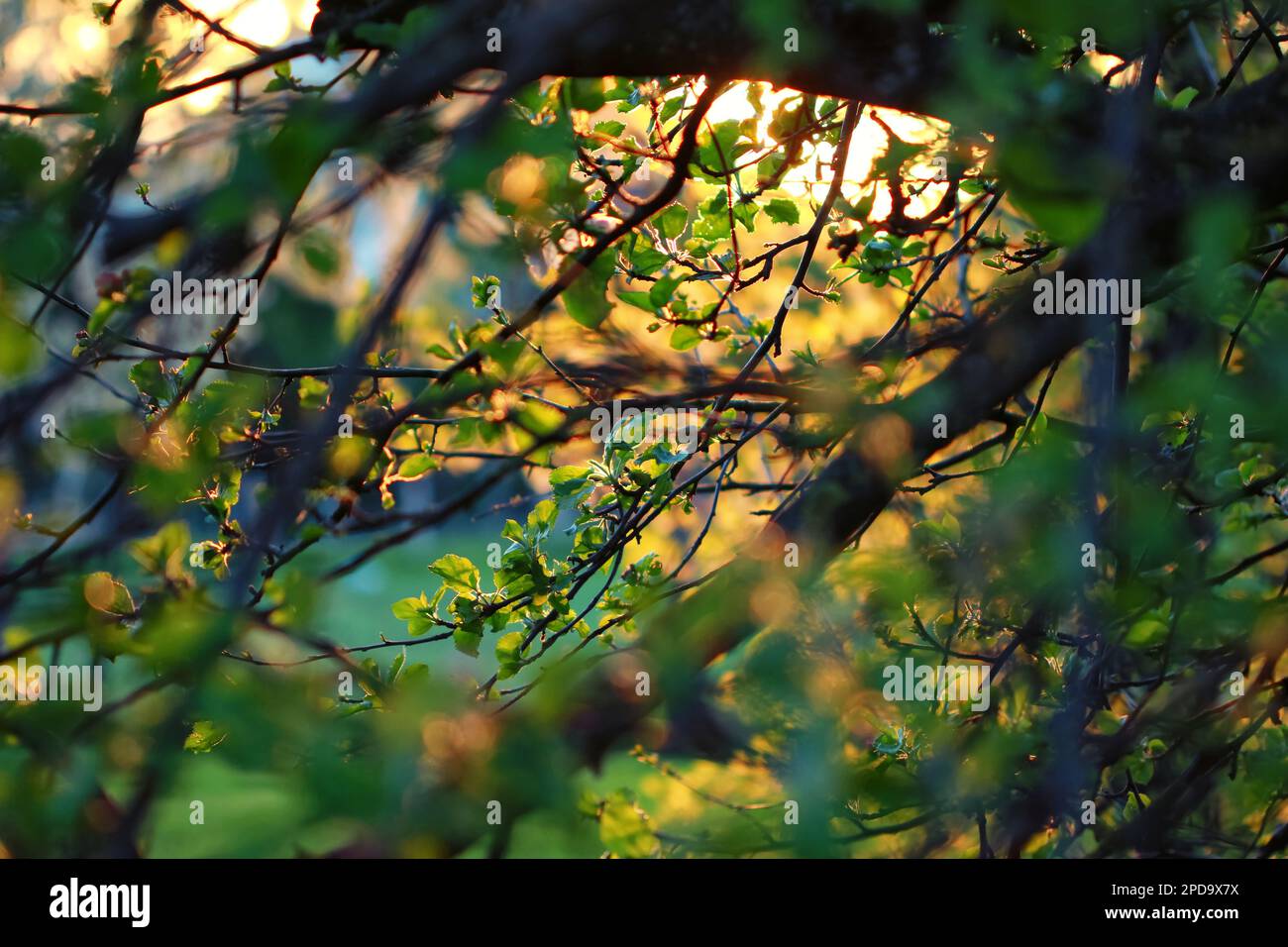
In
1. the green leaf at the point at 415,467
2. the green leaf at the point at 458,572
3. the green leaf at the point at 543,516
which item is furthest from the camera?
the green leaf at the point at 415,467

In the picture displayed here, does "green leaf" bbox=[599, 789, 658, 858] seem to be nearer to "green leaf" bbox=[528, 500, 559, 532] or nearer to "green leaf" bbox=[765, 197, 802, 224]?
"green leaf" bbox=[528, 500, 559, 532]

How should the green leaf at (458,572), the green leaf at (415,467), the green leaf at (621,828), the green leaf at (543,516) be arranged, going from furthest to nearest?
the green leaf at (415,467) < the green leaf at (543,516) < the green leaf at (458,572) < the green leaf at (621,828)

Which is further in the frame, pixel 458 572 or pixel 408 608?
pixel 408 608

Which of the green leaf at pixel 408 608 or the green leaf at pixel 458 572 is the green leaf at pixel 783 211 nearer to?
the green leaf at pixel 458 572

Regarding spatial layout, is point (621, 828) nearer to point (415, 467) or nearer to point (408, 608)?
point (408, 608)

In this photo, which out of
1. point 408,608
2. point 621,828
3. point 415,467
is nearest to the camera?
point 621,828

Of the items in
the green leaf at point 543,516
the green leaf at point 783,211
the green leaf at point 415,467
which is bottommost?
the green leaf at point 543,516

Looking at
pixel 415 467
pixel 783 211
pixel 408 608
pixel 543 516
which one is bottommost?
pixel 408 608

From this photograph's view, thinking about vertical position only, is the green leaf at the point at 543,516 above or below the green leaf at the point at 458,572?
above

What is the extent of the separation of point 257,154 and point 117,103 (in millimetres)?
305

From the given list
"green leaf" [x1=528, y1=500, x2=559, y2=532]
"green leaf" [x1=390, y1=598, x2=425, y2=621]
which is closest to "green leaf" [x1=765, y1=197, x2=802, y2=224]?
"green leaf" [x1=528, y1=500, x2=559, y2=532]

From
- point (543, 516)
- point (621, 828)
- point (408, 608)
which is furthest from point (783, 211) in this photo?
point (621, 828)

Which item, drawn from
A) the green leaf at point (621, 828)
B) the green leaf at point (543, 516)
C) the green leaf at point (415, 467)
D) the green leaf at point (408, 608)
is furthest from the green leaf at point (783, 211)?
the green leaf at point (621, 828)
